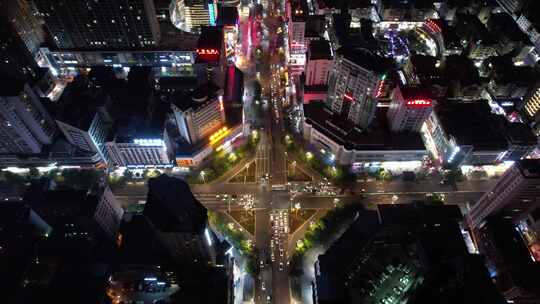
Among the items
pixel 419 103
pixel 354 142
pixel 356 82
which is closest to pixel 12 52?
pixel 356 82

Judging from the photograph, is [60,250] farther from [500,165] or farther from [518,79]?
[518,79]

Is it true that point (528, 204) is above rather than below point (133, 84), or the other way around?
below

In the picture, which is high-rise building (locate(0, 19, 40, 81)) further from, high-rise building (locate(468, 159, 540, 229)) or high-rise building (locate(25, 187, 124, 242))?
high-rise building (locate(468, 159, 540, 229))

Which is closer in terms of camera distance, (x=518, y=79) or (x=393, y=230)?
(x=393, y=230)

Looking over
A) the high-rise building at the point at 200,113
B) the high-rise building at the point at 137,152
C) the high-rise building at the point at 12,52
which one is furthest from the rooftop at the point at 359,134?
the high-rise building at the point at 12,52

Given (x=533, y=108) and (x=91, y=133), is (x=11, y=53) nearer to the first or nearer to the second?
(x=91, y=133)

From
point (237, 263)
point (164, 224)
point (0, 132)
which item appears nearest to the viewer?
point (164, 224)

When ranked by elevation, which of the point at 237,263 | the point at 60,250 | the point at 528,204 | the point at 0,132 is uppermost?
the point at 0,132

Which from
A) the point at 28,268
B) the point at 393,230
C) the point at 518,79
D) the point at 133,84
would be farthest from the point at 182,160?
the point at 518,79
